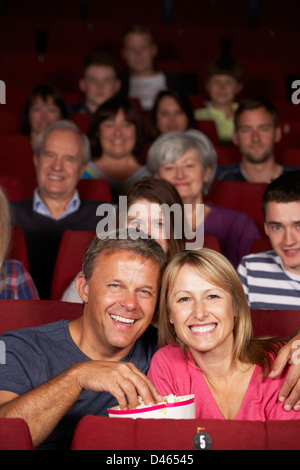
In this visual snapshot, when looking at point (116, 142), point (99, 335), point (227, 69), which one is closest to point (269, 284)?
point (99, 335)

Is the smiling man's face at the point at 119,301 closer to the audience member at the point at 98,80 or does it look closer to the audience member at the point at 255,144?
the audience member at the point at 255,144

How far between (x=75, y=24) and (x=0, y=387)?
2594 mm

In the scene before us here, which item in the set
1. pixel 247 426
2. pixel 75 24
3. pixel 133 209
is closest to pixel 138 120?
pixel 133 209

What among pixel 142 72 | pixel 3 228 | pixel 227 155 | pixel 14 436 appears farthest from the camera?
pixel 142 72

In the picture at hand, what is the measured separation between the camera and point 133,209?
5.00 ft

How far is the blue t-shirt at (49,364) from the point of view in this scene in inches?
41.3

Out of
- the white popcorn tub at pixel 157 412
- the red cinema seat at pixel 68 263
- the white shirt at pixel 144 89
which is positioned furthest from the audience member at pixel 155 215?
the white shirt at pixel 144 89

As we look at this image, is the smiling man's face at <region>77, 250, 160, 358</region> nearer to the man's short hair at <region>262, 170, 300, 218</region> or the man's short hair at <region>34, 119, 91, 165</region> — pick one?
the man's short hair at <region>262, 170, 300, 218</region>

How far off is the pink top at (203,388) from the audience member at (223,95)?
178 centimetres

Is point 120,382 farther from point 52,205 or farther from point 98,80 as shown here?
point 98,80

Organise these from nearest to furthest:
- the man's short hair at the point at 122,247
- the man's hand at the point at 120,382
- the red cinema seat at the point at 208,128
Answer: the man's hand at the point at 120,382, the man's short hair at the point at 122,247, the red cinema seat at the point at 208,128

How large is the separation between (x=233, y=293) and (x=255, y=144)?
3.95 feet

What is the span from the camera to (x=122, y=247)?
1.14 m

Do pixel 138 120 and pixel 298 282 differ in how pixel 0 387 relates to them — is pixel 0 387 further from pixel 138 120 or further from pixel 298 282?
pixel 138 120
